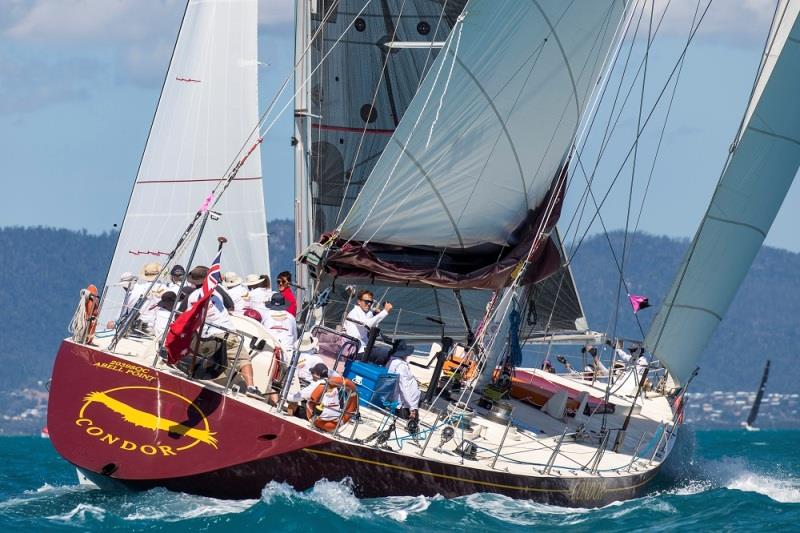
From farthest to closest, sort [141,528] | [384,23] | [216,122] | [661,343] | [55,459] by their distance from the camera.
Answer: [55,459] < [216,122] < [384,23] < [661,343] < [141,528]

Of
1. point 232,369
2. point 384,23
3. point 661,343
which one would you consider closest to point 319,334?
point 232,369

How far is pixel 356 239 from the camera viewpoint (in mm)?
16062

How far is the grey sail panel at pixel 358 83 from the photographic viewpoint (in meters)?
21.7

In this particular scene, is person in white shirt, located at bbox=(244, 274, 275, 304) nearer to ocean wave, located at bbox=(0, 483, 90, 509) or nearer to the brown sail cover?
the brown sail cover

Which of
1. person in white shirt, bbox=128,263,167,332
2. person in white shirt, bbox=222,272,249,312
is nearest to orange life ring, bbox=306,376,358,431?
person in white shirt, bbox=222,272,249,312

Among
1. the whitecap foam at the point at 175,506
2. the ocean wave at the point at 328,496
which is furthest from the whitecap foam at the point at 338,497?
the whitecap foam at the point at 175,506

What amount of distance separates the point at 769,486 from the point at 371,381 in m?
6.33

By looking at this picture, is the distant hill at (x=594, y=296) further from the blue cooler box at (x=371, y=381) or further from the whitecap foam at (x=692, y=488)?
the blue cooler box at (x=371, y=381)

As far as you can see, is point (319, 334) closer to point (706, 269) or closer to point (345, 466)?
point (345, 466)

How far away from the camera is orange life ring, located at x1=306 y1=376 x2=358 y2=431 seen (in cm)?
1412

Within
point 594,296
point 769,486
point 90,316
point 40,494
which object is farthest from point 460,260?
point 594,296

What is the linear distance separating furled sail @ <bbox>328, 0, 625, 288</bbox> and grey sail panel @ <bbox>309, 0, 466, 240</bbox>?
5.15 meters

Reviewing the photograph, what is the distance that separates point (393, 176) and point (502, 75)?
1.47m

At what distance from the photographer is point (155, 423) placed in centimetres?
1391
